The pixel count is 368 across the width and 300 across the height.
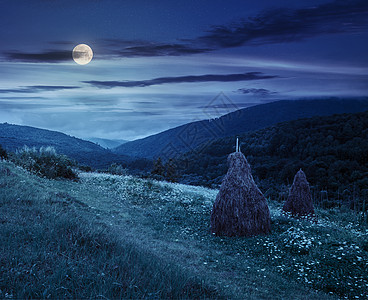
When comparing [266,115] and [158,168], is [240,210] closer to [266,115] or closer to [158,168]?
[158,168]

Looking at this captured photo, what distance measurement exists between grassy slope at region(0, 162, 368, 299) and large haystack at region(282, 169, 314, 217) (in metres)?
2.18

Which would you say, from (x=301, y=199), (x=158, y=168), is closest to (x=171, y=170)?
(x=158, y=168)

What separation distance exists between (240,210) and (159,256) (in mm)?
4506

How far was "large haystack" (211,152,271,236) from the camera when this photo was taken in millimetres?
10625

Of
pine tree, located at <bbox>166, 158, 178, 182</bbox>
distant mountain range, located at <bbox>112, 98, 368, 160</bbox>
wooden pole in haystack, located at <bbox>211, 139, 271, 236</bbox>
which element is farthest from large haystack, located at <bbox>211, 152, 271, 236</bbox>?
distant mountain range, located at <bbox>112, 98, 368, 160</bbox>

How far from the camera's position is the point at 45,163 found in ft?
69.9

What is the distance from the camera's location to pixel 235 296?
5.27 meters

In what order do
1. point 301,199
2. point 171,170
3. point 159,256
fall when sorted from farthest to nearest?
point 171,170, point 301,199, point 159,256

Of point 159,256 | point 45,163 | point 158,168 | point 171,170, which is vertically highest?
point 45,163

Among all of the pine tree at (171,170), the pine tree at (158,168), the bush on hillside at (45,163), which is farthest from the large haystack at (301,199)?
the pine tree at (158,168)

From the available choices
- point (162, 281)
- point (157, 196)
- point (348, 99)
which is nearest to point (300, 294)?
point (162, 281)

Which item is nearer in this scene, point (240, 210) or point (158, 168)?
point (240, 210)

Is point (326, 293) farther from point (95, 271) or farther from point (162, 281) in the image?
point (95, 271)

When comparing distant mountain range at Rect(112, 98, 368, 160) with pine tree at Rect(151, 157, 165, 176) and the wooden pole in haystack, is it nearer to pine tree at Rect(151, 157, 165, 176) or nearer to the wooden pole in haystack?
pine tree at Rect(151, 157, 165, 176)
